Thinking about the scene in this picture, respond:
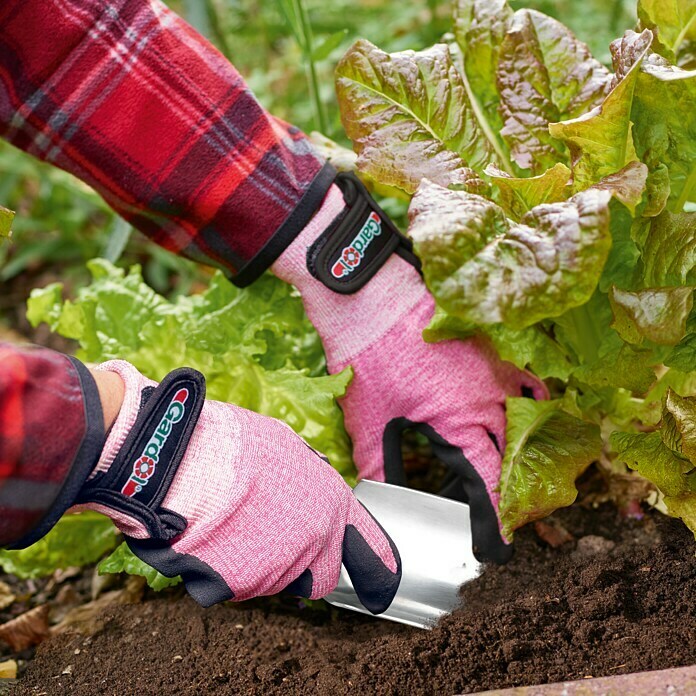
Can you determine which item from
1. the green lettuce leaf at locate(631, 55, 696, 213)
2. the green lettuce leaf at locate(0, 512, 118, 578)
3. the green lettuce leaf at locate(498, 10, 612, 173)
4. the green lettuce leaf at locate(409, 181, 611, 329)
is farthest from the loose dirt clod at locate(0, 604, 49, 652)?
the green lettuce leaf at locate(631, 55, 696, 213)

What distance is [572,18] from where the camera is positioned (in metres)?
2.61

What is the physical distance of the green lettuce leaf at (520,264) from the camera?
0.98 m

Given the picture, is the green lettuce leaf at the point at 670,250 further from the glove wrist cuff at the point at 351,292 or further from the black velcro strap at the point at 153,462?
the black velcro strap at the point at 153,462

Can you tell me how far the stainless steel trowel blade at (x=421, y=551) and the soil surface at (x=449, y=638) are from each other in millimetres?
30

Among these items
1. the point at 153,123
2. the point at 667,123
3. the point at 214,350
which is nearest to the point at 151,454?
the point at 214,350

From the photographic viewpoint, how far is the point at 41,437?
3.13ft

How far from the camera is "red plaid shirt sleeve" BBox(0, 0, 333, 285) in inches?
52.9

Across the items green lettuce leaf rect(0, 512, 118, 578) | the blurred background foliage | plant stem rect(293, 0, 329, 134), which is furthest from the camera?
the blurred background foliage

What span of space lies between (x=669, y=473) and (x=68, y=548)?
1.07 metres

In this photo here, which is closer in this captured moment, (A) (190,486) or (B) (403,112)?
(A) (190,486)

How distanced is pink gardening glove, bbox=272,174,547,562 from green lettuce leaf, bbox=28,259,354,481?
68 mm

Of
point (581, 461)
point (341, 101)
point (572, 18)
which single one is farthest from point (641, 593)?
point (572, 18)

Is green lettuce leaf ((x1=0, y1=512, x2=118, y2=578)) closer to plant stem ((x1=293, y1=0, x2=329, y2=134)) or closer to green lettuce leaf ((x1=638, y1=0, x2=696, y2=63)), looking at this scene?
plant stem ((x1=293, y1=0, x2=329, y2=134))

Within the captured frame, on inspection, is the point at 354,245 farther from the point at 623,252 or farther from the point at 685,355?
the point at 685,355
